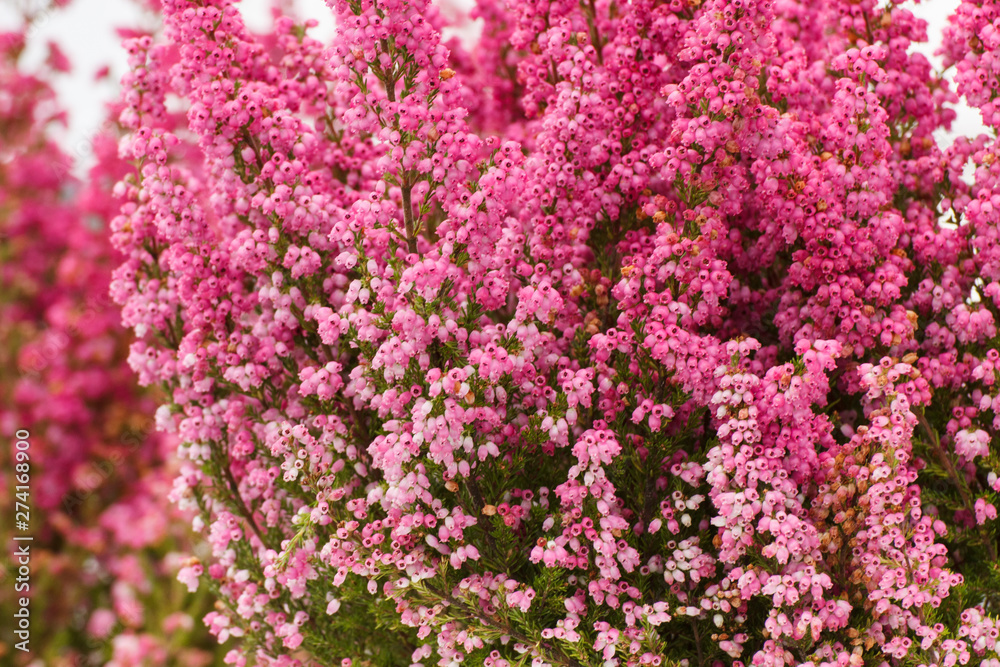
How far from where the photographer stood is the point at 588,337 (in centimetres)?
191

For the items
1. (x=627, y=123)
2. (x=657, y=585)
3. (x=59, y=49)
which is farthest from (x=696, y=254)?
(x=59, y=49)

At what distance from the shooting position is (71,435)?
484 centimetres

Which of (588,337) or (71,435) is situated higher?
(71,435)

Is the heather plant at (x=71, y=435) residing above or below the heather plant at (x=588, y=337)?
above

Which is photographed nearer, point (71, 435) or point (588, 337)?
point (588, 337)

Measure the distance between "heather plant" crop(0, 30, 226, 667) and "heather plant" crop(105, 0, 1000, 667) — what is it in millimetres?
2551

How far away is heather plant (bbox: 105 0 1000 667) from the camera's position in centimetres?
162

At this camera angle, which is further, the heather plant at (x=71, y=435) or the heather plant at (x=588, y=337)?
the heather plant at (x=71, y=435)

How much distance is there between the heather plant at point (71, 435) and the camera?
4.33 meters

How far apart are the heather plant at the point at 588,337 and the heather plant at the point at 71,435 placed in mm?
2551

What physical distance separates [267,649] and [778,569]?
128 cm

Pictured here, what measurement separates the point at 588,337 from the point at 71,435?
13.0ft

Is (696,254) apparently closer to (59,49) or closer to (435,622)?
(435,622)

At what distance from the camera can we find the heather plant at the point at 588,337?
5.32ft
